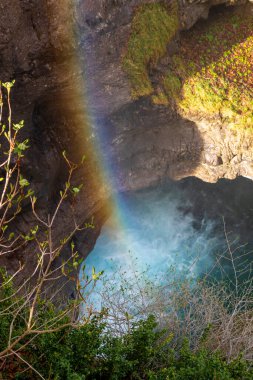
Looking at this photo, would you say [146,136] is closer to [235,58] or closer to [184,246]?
[235,58]

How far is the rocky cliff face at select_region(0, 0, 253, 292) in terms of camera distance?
10891 millimetres

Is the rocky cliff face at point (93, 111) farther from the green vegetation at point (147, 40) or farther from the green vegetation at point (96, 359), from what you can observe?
the green vegetation at point (96, 359)

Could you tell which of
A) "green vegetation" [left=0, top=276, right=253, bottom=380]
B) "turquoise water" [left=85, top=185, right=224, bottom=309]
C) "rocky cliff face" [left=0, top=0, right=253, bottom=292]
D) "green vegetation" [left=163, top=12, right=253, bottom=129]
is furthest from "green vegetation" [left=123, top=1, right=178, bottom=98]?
"green vegetation" [left=0, top=276, right=253, bottom=380]

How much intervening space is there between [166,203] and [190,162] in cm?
366

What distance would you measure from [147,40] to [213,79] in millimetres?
2971

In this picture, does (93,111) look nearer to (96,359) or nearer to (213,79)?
(213,79)

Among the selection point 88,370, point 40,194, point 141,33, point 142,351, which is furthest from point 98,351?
point 141,33

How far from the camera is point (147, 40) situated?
13.0 m

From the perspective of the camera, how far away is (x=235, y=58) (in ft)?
48.2

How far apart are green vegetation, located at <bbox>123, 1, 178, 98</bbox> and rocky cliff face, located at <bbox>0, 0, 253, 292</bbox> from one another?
0.22m

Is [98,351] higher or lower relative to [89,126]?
lower

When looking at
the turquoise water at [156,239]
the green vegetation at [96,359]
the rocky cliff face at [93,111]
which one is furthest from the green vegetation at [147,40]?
the green vegetation at [96,359]

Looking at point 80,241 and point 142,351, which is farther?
point 80,241

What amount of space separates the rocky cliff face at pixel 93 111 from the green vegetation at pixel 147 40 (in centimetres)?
22
